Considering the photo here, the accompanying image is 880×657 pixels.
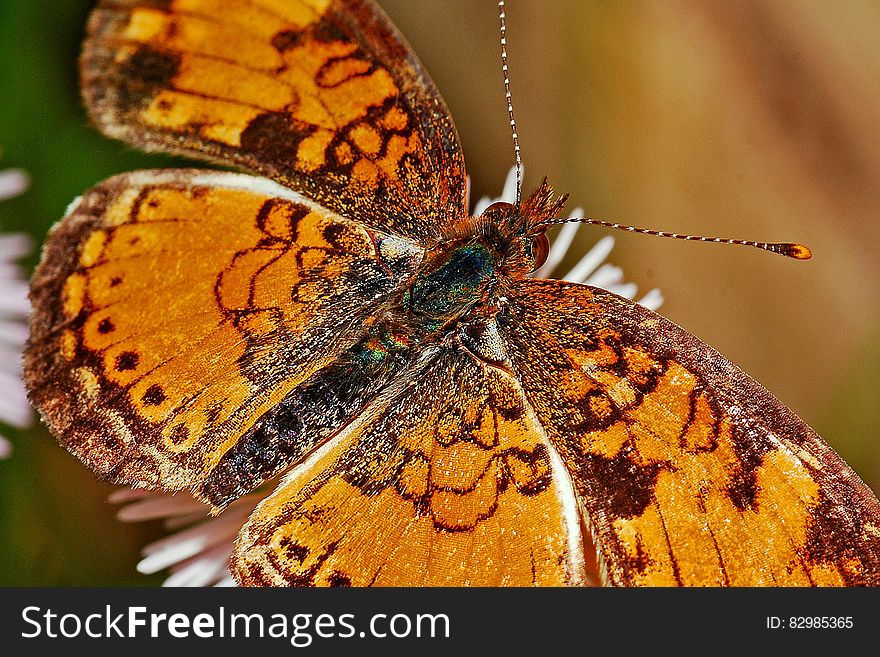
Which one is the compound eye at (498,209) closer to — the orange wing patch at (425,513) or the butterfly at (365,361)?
the butterfly at (365,361)

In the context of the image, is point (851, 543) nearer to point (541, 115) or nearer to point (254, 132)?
point (254, 132)

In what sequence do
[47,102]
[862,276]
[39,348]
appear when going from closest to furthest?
[39,348] → [47,102] → [862,276]

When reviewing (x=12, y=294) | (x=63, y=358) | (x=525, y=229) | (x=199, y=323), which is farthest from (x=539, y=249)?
(x=12, y=294)

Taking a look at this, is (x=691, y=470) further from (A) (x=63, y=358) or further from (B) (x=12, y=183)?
(B) (x=12, y=183)

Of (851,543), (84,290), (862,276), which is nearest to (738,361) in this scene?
(862,276)

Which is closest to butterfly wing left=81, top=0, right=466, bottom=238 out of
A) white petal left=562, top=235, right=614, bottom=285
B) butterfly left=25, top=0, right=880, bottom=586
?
butterfly left=25, top=0, right=880, bottom=586

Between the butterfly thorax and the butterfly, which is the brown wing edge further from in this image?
the butterfly thorax
